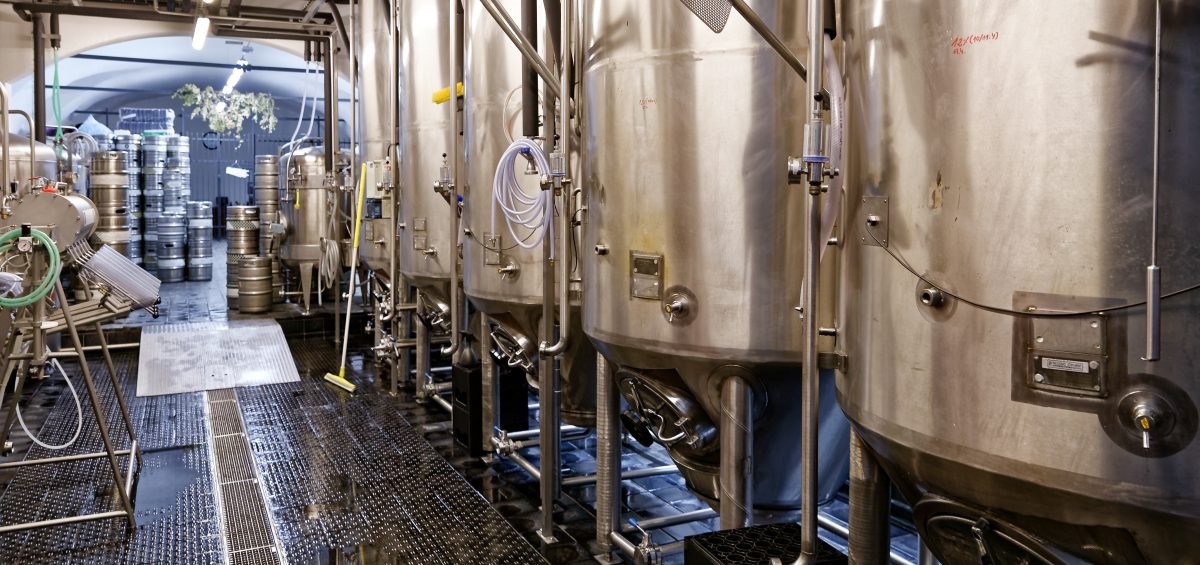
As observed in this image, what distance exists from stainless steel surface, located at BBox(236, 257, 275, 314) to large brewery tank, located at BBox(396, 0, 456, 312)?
386 cm

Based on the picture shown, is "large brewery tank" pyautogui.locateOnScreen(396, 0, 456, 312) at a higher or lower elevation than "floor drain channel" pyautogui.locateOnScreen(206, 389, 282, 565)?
higher

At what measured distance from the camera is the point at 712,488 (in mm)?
3082

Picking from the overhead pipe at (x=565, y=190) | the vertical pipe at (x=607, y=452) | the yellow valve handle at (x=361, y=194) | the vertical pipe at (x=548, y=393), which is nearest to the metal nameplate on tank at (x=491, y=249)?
the vertical pipe at (x=548, y=393)

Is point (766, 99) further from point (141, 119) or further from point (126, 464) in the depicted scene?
point (141, 119)

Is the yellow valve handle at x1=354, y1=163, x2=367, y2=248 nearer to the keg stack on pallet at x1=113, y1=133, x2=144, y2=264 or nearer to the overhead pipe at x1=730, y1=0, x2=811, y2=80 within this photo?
the overhead pipe at x1=730, y1=0, x2=811, y2=80

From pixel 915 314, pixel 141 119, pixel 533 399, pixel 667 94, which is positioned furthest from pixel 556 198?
pixel 141 119

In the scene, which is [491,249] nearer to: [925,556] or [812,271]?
[812,271]

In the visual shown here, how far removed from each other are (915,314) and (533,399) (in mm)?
4395

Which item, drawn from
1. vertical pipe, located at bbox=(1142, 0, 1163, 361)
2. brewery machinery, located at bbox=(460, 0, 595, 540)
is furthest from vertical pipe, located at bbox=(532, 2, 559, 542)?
vertical pipe, located at bbox=(1142, 0, 1163, 361)

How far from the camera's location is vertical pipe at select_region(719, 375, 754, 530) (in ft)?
8.94

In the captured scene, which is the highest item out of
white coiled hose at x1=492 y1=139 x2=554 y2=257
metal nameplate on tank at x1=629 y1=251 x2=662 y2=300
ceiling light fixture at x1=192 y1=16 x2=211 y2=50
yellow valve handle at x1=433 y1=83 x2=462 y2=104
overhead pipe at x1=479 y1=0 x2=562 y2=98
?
ceiling light fixture at x1=192 y1=16 x2=211 y2=50

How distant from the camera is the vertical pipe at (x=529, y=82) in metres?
3.76

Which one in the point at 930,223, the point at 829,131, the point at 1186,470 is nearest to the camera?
the point at 1186,470

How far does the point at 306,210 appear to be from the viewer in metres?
9.54
